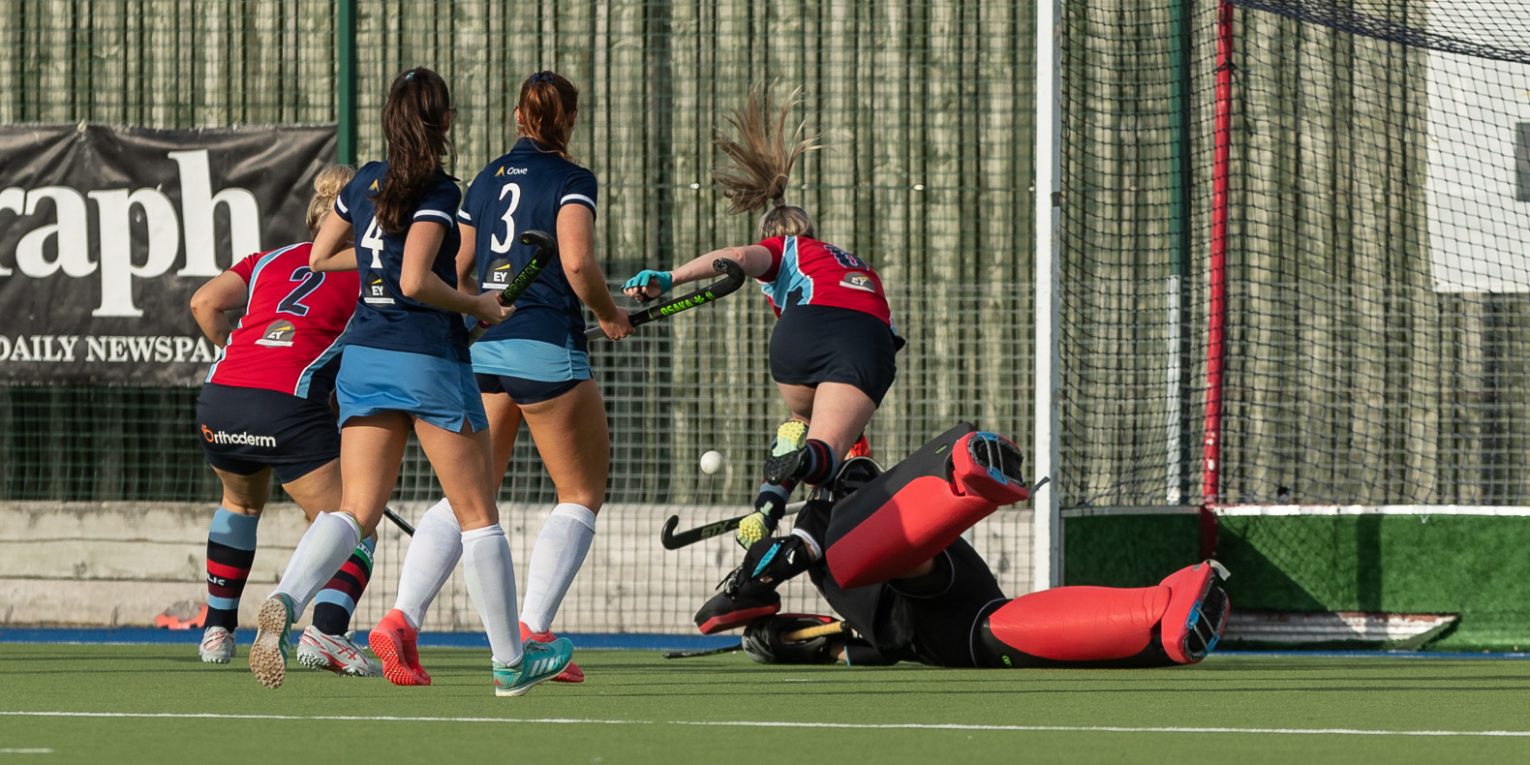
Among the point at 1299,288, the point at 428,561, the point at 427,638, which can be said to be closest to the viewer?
the point at 428,561

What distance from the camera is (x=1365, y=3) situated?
933cm

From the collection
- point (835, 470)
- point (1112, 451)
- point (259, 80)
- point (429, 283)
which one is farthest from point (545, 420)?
point (259, 80)

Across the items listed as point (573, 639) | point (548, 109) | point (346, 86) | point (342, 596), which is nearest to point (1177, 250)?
point (573, 639)

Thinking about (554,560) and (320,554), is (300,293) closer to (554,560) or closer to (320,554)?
(554,560)

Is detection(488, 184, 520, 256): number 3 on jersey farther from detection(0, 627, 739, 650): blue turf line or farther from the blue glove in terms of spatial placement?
detection(0, 627, 739, 650): blue turf line

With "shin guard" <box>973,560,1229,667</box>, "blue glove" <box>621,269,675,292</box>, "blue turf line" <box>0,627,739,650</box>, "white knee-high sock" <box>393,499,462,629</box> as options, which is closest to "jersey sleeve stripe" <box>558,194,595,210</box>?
"blue glove" <box>621,269,675,292</box>

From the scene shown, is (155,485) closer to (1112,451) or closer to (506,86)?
(506,86)

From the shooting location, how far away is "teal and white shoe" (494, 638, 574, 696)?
5.33m

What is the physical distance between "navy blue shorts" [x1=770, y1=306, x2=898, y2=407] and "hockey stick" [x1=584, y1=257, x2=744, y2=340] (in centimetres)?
45

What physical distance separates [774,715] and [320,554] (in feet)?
4.15

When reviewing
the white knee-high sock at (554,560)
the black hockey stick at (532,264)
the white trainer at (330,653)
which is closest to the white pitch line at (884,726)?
the white trainer at (330,653)

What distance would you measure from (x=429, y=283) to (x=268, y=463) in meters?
2.05

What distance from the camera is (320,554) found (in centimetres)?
532

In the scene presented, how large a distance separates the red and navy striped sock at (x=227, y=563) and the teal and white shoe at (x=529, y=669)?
202cm
